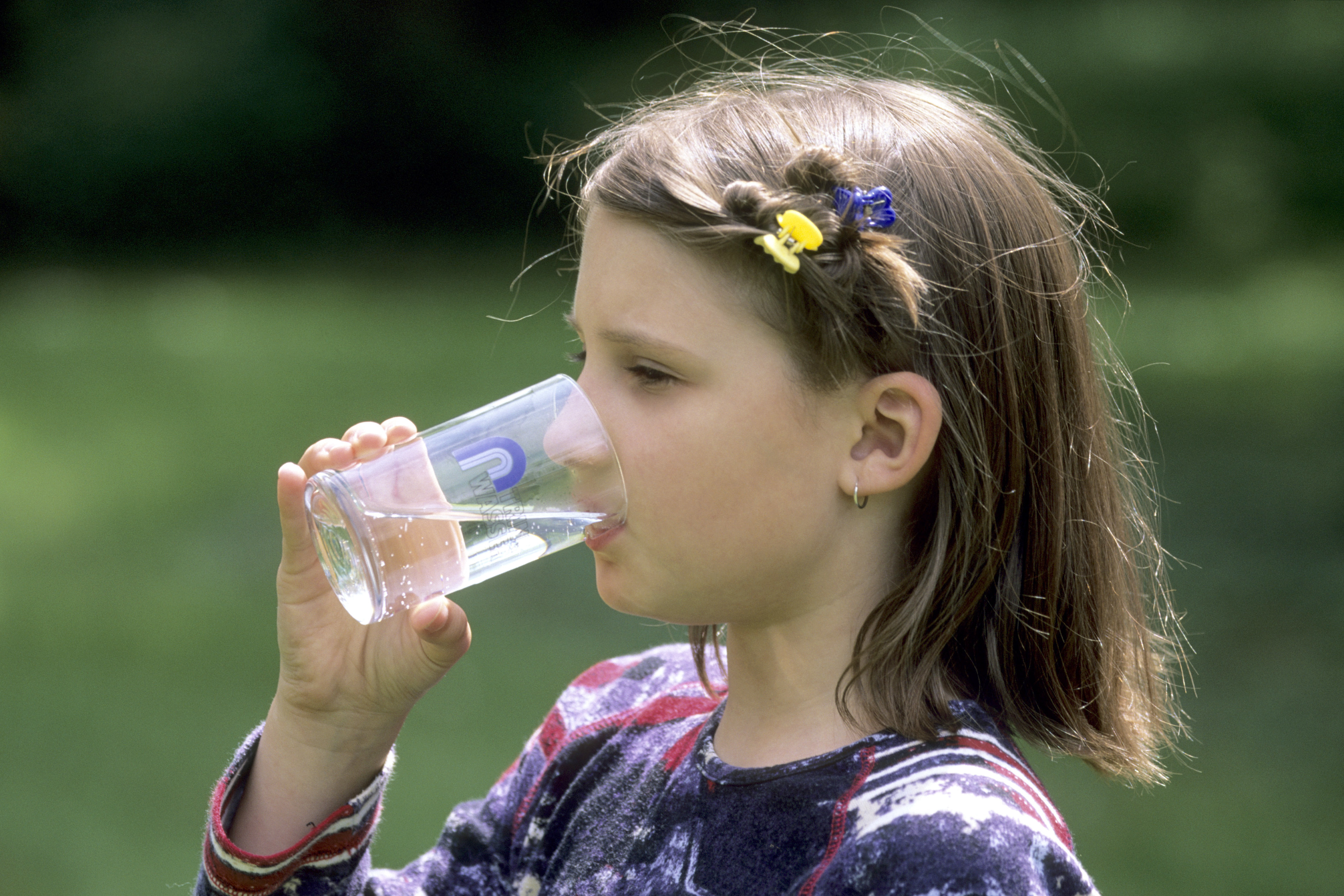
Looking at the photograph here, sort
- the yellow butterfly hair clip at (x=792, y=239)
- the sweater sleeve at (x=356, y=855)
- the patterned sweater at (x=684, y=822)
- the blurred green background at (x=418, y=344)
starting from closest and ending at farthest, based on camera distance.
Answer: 1. the patterned sweater at (x=684, y=822)
2. the yellow butterfly hair clip at (x=792, y=239)
3. the sweater sleeve at (x=356, y=855)
4. the blurred green background at (x=418, y=344)

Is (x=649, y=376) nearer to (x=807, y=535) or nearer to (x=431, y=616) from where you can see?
(x=807, y=535)

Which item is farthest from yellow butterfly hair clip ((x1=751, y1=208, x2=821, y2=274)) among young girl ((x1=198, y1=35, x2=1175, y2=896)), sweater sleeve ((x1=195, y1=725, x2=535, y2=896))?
sweater sleeve ((x1=195, y1=725, x2=535, y2=896))

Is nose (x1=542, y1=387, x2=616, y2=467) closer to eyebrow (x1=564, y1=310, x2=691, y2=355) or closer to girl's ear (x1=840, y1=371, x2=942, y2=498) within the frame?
eyebrow (x1=564, y1=310, x2=691, y2=355)

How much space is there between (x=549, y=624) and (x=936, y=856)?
374 cm

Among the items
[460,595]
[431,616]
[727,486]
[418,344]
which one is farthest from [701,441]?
[418,344]

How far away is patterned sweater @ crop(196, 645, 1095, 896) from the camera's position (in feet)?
4.04

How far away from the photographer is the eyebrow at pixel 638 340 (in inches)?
56.1

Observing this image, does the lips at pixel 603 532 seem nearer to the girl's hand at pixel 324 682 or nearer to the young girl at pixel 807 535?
the young girl at pixel 807 535

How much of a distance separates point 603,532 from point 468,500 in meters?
0.16

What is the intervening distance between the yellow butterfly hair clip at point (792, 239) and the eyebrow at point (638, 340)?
0.47 ft

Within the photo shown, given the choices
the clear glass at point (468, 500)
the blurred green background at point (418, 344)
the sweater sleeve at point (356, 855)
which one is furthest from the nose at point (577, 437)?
the blurred green background at point (418, 344)

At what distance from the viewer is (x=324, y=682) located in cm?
168

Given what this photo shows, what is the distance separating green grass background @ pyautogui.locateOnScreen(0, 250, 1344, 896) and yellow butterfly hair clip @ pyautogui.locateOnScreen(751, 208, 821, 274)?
231cm

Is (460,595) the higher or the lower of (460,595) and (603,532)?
the lower
